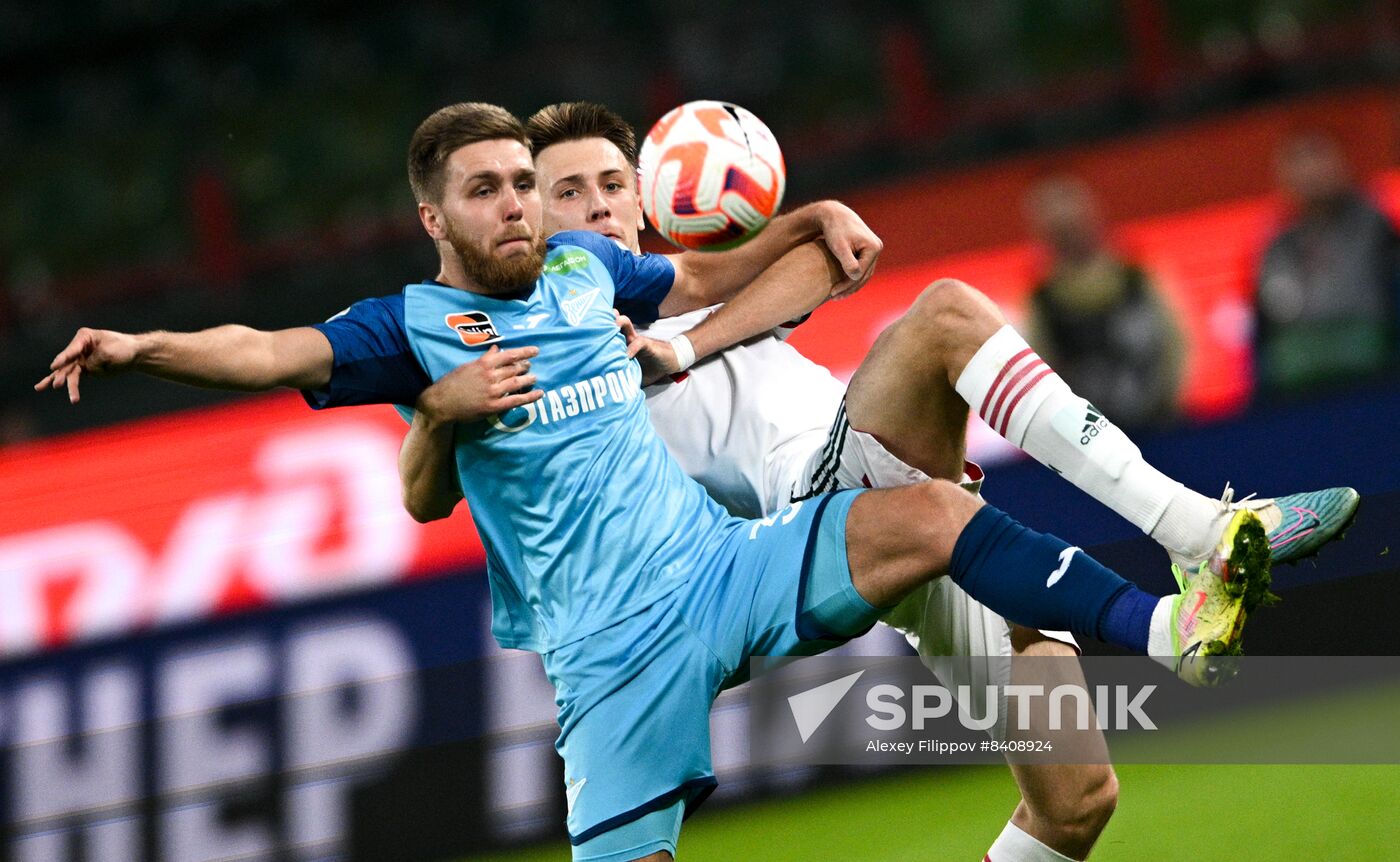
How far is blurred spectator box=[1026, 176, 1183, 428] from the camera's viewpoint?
684 cm

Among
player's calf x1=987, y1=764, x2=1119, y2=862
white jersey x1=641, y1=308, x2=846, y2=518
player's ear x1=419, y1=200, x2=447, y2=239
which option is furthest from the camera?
white jersey x1=641, y1=308, x2=846, y2=518

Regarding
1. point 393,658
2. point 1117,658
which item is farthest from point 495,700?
point 1117,658

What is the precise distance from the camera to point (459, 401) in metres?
3.28

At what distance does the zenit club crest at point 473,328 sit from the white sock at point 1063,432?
1.00 metres

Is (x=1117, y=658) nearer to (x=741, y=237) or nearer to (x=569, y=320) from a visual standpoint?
(x=741, y=237)

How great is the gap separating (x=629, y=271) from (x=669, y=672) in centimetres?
102

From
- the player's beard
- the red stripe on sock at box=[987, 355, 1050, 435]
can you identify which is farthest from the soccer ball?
the red stripe on sock at box=[987, 355, 1050, 435]

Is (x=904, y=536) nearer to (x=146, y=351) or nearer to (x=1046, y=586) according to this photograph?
(x=1046, y=586)

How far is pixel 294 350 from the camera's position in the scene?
10.4 ft

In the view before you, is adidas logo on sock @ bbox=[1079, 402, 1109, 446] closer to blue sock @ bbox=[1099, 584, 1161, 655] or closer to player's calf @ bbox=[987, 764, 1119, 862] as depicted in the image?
blue sock @ bbox=[1099, 584, 1161, 655]

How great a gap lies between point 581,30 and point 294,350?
30.4 ft

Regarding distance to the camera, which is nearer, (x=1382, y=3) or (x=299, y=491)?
(x=299, y=491)

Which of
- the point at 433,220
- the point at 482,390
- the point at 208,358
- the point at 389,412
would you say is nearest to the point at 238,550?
the point at 389,412

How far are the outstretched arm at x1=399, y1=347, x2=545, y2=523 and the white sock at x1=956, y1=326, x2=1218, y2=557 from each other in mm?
924
